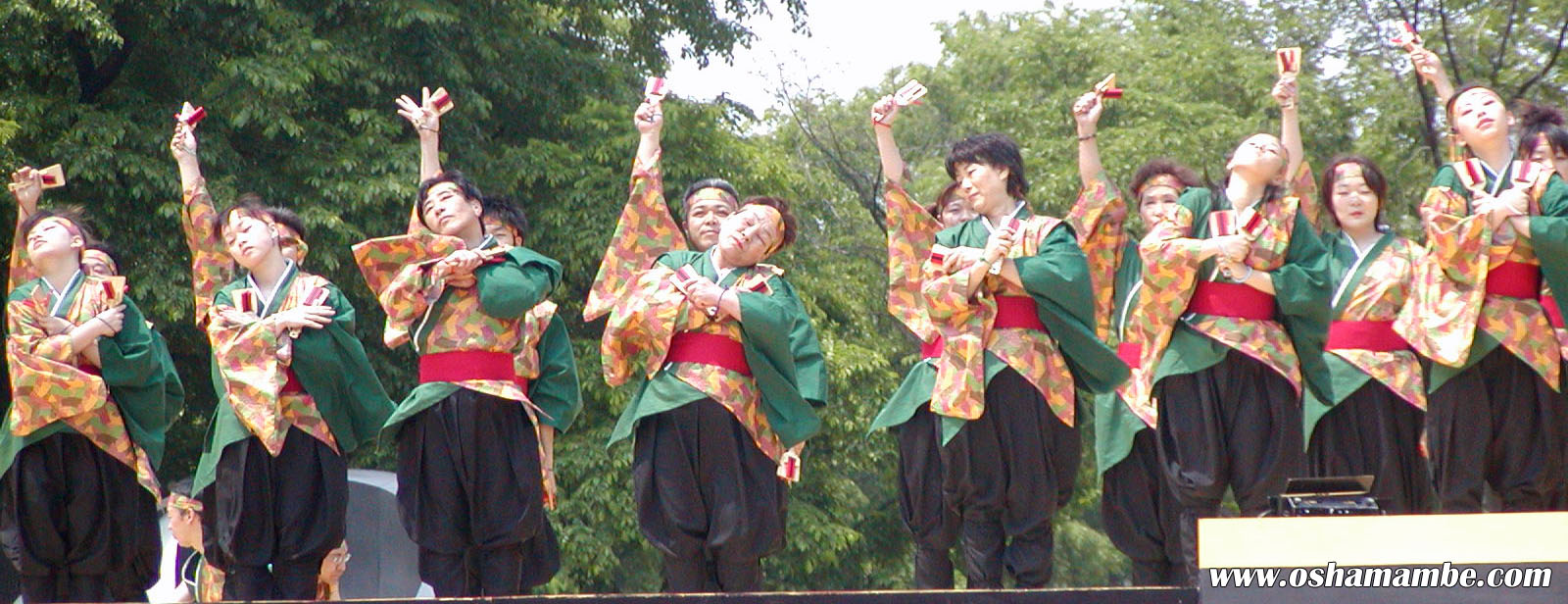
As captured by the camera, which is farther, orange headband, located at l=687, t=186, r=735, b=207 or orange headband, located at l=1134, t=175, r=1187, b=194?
orange headband, located at l=1134, t=175, r=1187, b=194

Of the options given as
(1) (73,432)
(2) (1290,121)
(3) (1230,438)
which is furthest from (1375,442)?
(1) (73,432)

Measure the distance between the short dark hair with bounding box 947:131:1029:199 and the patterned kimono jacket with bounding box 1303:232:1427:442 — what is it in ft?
3.23

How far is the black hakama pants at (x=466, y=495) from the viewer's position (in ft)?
18.5

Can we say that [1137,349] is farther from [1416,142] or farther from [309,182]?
[1416,142]

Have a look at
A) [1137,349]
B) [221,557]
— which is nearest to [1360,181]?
[1137,349]

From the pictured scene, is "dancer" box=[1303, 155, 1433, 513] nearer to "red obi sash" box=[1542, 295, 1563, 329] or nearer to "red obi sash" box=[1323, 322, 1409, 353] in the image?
"red obi sash" box=[1323, 322, 1409, 353]

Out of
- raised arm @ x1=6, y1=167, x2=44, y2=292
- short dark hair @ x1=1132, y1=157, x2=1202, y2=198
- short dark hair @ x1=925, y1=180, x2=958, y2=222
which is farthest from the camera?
short dark hair @ x1=1132, y1=157, x2=1202, y2=198

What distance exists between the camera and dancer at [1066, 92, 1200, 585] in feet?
20.1

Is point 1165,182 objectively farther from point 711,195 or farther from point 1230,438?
point 711,195

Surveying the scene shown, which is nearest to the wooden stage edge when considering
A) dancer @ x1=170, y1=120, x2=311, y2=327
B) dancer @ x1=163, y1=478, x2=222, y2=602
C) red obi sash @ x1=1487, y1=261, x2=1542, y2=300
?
red obi sash @ x1=1487, y1=261, x2=1542, y2=300

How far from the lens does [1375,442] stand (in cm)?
575

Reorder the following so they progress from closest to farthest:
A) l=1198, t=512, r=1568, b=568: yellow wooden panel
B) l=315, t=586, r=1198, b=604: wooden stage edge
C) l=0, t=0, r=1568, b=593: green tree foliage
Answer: l=1198, t=512, r=1568, b=568: yellow wooden panel
l=315, t=586, r=1198, b=604: wooden stage edge
l=0, t=0, r=1568, b=593: green tree foliage

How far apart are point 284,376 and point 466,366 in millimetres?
546

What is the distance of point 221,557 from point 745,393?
5.46ft
